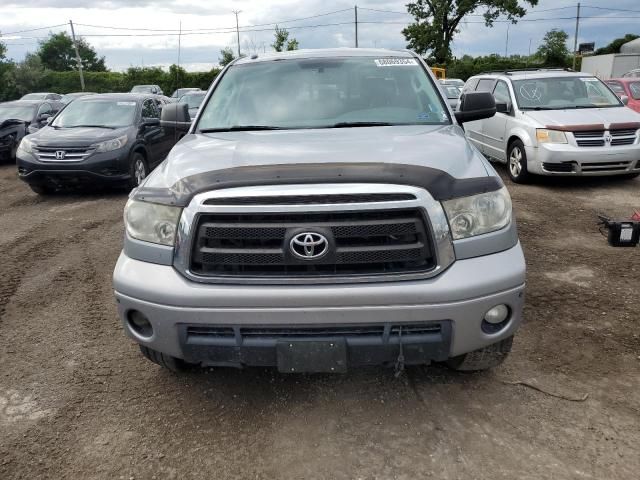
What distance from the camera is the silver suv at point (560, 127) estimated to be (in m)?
8.21

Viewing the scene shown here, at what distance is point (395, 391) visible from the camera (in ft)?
10.2

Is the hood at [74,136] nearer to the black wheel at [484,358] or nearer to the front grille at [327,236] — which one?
the front grille at [327,236]

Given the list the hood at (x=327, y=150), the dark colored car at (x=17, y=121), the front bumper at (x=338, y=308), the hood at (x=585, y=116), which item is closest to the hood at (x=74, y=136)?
the dark colored car at (x=17, y=121)

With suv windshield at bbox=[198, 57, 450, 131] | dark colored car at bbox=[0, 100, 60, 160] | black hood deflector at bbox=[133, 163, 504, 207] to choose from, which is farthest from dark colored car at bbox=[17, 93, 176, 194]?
black hood deflector at bbox=[133, 163, 504, 207]

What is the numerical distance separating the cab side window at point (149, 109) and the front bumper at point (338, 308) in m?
8.19

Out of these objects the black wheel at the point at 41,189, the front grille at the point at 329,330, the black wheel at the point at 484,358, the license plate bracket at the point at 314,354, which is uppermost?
the front grille at the point at 329,330

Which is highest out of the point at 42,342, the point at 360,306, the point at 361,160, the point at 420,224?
the point at 361,160

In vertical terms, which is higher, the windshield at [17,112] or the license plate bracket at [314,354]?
the windshield at [17,112]

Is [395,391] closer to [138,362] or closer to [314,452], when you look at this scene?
[314,452]

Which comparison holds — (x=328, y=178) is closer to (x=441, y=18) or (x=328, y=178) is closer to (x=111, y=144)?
(x=111, y=144)

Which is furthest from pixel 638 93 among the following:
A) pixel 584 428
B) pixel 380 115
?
pixel 584 428

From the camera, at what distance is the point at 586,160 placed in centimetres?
820

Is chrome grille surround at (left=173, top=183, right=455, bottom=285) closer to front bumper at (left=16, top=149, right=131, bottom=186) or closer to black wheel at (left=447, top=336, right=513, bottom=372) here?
black wheel at (left=447, top=336, right=513, bottom=372)

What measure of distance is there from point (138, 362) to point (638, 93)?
13505 mm
